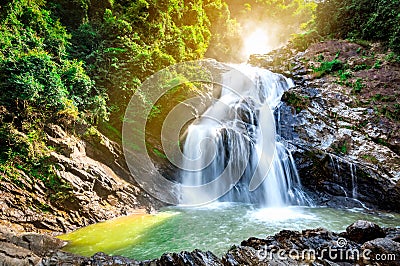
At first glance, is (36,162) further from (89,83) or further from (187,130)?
(187,130)

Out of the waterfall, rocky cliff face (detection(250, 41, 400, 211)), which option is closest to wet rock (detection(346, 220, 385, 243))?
the waterfall

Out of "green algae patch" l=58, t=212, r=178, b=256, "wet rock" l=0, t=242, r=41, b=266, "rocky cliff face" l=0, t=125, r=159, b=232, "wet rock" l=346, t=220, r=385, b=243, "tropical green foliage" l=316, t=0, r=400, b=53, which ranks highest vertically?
"tropical green foliage" l=316, t=0, r=400, b=53

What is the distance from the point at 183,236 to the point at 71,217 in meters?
3.60

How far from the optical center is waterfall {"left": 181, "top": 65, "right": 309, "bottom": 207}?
1048 cm

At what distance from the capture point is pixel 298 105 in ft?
46.4

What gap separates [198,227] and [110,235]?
2.68 meters

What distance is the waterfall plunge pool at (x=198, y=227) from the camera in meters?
5.51

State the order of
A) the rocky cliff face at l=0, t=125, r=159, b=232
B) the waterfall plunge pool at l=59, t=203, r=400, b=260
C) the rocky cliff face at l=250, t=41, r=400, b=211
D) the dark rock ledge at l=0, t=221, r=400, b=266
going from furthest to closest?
the rocky cliff face at l=250, t=41, r=400, b=211 → the rocky cliff face at l=0, t=125, r=159, b=232 → the waterfall plunge pool at l=59, t=203, r=400, b=260 → the dark rock ledge at l=0, t=221, r=400, b=266

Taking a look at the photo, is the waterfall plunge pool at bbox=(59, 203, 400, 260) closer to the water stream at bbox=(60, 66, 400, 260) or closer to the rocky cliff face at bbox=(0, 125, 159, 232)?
the water stream at bbox=(60, 66, 400, 260)

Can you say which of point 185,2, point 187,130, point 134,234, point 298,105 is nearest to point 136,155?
point 187,130

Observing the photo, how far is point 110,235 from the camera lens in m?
6.17

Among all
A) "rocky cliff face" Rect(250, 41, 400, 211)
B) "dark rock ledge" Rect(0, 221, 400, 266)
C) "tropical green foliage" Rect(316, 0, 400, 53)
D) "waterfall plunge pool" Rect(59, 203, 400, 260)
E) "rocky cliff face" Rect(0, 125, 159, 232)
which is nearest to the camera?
A: "dark rock ledge" Rect(0, 221, 400, 266)

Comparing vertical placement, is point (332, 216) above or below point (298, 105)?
below

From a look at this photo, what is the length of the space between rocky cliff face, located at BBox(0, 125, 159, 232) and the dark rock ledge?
43.2 inches
